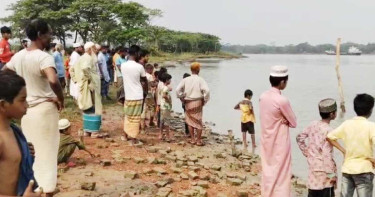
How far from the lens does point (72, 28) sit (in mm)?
50594

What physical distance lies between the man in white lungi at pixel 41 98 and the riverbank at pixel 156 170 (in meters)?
1.16

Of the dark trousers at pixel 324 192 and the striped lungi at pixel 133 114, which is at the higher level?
the striped lungi at pixel 133 114

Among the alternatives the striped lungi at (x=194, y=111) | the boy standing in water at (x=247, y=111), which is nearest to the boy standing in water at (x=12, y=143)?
the striped lungi at (x=194, y=111)

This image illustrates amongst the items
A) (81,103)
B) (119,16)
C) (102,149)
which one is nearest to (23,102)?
(102,149)

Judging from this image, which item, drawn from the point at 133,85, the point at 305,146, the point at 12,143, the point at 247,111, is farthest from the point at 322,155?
the point at 247,111

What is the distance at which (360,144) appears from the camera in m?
4.36

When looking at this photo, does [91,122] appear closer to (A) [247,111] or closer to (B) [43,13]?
(A) [247,111]

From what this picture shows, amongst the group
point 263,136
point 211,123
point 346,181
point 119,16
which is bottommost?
point 211,123

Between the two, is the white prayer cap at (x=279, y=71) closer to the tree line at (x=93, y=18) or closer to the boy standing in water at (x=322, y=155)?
the boy standing in water at (x=322, y=155)

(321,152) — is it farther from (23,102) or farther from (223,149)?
(223,149)

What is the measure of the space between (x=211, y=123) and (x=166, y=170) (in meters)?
8.97

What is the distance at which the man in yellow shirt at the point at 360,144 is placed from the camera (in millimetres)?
4355

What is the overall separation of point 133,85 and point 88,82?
1.15 metres

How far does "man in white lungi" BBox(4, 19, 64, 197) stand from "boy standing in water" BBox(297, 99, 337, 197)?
8.87 feet
